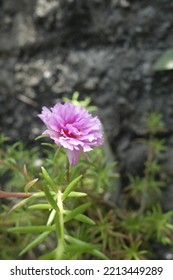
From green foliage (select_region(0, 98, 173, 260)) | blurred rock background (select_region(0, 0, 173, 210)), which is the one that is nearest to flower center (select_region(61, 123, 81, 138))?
green foliage (select_region(0, 98, 173, 260))

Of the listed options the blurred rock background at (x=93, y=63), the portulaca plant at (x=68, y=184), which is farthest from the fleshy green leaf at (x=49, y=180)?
the blurred rock background at (x=93, y=63)

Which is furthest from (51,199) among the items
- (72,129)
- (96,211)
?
(96,211)

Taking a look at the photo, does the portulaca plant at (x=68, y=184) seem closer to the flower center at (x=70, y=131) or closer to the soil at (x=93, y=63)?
the flower center at (x=70, y=131)

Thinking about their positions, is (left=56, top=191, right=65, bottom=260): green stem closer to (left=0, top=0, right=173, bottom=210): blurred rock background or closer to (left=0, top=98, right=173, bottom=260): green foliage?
(left=0, top=98, right=173, bottom=260): green foliage

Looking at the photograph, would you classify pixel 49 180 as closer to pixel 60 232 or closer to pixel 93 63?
pixel 60 232

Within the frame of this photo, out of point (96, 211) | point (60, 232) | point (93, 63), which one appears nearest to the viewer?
point (60, 232)

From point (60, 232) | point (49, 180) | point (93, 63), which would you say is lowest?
point (60, 232)

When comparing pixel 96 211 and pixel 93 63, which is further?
pixel 93 63

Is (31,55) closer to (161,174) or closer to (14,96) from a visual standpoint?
(14,96)

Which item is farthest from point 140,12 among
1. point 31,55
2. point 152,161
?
point 152,161
